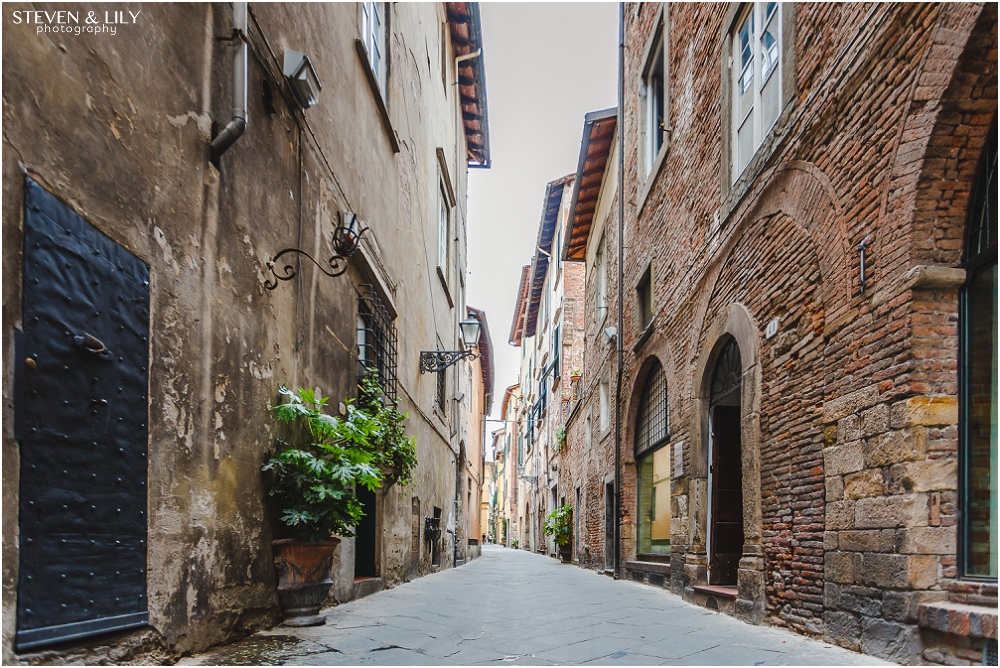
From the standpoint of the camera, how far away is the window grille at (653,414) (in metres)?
10.2

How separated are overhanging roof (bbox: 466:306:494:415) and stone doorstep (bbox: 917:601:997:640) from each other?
56.6 feet

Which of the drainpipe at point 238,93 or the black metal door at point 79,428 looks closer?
the black metal door at point 79,428

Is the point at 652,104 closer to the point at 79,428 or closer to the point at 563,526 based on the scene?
the point at 79,428

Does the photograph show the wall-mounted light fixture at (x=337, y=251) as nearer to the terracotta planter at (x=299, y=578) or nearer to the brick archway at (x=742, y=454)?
the terracotta planter at (x=299, y=578)

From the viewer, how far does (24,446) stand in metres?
2.70

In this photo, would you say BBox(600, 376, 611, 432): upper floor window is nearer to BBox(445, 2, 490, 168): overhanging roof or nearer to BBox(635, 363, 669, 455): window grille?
BBox(635, 363, 669, 455): window grille

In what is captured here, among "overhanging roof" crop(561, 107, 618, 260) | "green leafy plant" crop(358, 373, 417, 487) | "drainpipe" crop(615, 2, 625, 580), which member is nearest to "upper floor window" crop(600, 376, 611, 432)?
"drainpipe" crop(615, 2, 625, 580)

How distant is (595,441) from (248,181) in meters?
11.4

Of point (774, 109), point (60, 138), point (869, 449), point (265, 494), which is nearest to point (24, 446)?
point (60, 138)

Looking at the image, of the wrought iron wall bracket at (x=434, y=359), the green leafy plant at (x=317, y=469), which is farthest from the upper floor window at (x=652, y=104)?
the green leafy plant at (x=317, y=469)

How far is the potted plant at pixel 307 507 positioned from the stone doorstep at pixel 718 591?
3.13 m

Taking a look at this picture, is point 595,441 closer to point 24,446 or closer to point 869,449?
point 869,449

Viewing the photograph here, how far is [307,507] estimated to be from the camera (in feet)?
16.3

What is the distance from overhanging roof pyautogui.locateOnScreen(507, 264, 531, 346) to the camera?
3278 centimetres
